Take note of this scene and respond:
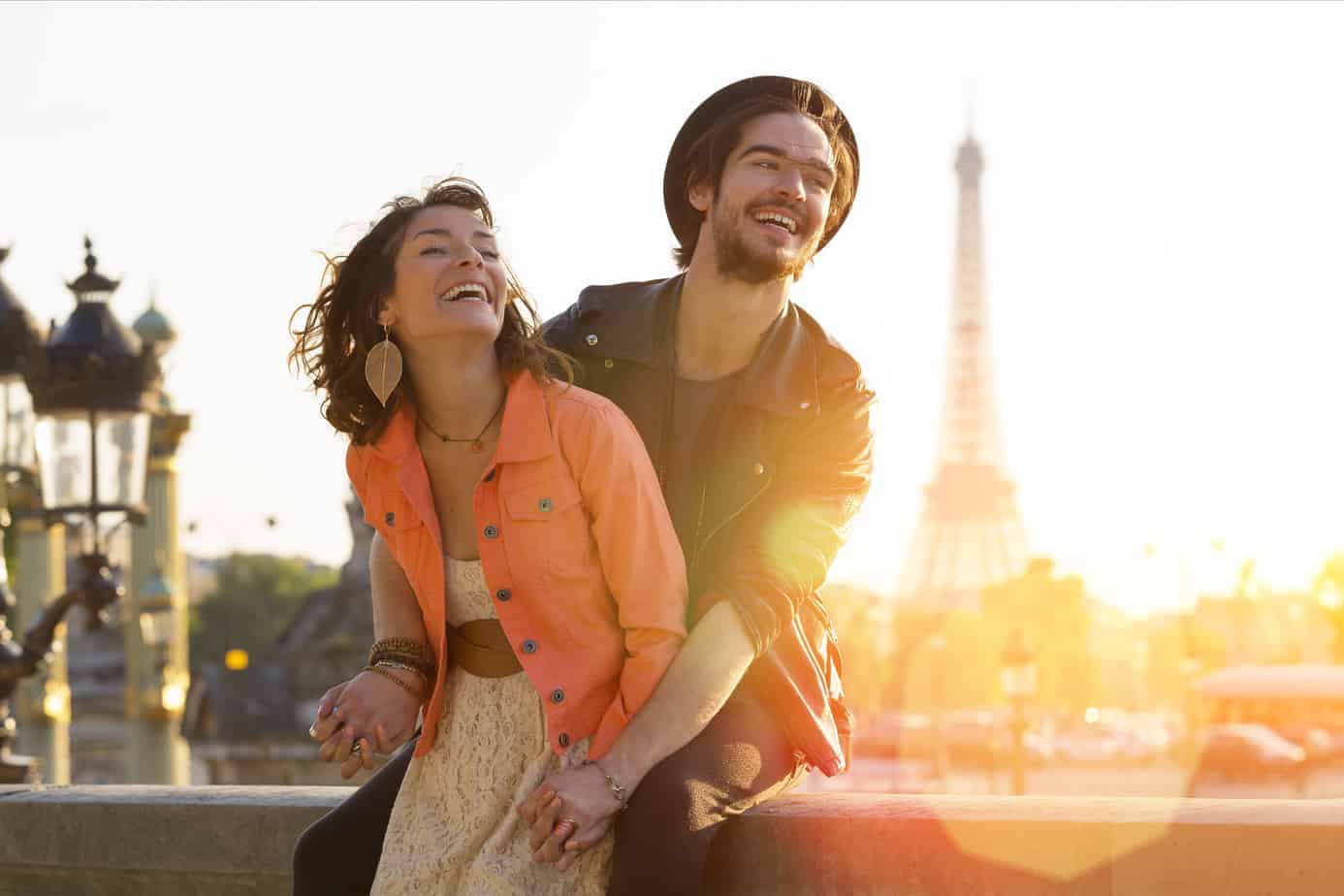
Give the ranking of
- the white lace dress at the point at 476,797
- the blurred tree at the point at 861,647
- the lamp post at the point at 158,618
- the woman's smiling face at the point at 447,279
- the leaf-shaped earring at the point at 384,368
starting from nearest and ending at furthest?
the white lace dress at the point at 476,797, the woman's smiling face at the point at 447,279, the leaf-shaped earring at the point at 384,368, the lamp post at the point at 158,618, the blurred tree at the point at 861,647

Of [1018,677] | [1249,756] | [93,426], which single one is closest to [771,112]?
[93,426]

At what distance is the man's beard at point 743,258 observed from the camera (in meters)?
4.62

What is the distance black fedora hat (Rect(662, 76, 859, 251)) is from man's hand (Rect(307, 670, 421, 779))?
143 centimetres

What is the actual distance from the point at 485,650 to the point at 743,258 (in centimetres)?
105

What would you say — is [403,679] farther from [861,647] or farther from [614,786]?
[861,647]

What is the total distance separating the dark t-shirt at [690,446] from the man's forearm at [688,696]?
1.38 ft

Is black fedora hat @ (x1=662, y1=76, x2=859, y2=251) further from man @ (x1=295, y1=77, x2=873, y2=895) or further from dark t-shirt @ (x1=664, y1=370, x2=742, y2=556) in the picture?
dark t-shirt @ (x1=664, y1=370, x2=742, y2=556)

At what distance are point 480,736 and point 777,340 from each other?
Answer: 1.11m

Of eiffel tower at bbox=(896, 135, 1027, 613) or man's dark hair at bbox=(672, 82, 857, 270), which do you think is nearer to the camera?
man's dark hair at bbox=(672, 82, 857, 270)

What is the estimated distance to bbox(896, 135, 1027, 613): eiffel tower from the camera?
302 ft

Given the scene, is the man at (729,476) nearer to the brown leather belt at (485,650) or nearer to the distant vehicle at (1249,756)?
the brown leather belt at (485,650)

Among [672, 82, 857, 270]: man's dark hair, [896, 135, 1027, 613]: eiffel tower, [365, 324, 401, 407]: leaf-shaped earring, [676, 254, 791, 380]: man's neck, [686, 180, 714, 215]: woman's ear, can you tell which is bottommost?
[365, 324, 401, 407]: leaf-shaped earring

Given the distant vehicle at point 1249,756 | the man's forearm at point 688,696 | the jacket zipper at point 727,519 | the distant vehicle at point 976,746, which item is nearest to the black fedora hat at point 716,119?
the jacket zipper at point 727,519

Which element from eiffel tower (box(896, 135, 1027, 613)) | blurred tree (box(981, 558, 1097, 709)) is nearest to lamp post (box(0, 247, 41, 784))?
blurred tree (box(981, 558, 1097, 709))
